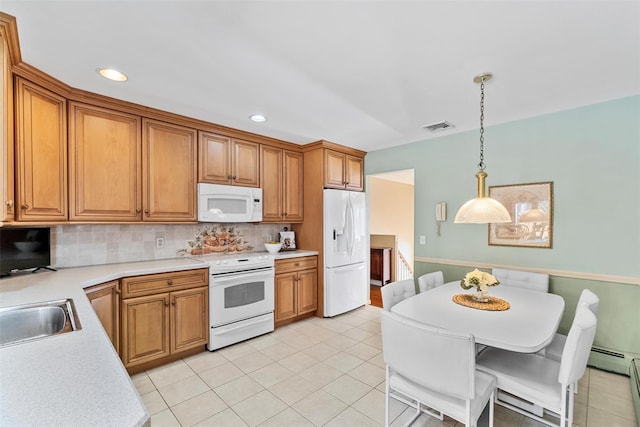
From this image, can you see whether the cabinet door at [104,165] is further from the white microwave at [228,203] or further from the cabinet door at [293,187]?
the cabinet door at [293,187]

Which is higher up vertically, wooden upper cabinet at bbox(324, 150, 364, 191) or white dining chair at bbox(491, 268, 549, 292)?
wooden upper cabinet at bbox(324, 150, 364, 191)

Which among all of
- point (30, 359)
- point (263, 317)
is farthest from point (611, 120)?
point (30, 359)

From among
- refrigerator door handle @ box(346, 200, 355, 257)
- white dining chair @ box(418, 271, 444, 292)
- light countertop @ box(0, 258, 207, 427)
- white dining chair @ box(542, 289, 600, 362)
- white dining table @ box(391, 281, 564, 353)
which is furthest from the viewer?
refrigerator door handle @ box(346, 200, 355, 257)

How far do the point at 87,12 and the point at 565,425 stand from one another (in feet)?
10.8

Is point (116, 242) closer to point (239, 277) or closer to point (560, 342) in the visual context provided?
point (239, 277)

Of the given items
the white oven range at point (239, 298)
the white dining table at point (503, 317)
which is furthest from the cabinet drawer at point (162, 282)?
the white dining table at point (503, 317)

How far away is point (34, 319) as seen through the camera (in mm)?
1512

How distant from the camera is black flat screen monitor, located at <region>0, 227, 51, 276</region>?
2143 millimetres

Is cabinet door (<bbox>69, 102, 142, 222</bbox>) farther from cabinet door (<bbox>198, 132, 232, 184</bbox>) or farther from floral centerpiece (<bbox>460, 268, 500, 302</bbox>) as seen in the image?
floral centerpiece (<bbox>460, 268, 500, 302</bbox>)

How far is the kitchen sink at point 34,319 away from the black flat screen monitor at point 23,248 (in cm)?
104

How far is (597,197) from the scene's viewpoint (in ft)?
8.66

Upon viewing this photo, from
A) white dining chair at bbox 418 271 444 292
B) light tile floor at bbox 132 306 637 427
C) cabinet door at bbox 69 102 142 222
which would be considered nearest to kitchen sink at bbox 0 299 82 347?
light tile floor at bbox 132 306 637 427

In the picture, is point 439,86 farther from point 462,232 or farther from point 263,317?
point 263,317

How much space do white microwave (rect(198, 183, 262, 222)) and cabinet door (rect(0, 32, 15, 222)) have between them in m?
1.46
